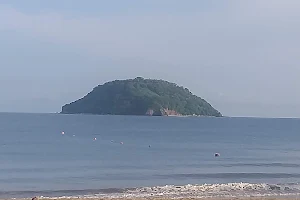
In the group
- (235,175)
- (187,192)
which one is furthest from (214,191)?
(235,175)

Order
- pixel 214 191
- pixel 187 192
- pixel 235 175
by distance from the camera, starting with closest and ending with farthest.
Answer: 1. pixel 187 192
2. pixel 214 191
3. pixel 235 175

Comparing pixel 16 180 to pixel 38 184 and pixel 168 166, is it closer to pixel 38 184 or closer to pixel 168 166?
pixel 38 184

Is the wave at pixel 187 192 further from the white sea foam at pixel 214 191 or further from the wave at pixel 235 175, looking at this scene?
the wave at pixel 235 175

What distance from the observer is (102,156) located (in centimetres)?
6638

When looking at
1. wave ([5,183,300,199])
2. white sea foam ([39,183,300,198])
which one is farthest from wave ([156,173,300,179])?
white sea foam ([39,183,300,198])

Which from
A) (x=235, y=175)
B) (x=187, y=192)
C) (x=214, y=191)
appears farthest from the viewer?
(x=235, y=175)

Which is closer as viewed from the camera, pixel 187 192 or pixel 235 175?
pixel 187 192

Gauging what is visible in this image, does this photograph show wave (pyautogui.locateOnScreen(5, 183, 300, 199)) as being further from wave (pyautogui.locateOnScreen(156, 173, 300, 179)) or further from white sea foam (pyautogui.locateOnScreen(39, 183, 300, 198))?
wave (pyautogui.locateOnScreen(156, 173, 300, 179))

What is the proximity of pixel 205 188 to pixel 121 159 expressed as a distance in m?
30.3

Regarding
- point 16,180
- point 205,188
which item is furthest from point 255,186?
point 16,180

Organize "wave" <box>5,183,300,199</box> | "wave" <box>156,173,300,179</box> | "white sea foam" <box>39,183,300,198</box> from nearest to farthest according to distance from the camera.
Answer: "white sea foam" <box>39,183,300,198</box>
"wave" <box>5,183,300,199</box>
"wave" <box>156,173,300,179</box>

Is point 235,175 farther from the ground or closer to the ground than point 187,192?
closer to the ground

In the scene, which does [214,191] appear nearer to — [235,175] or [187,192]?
[187,192]

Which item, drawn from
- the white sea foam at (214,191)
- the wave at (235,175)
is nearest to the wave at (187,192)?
the white sea foam at (214,191)
